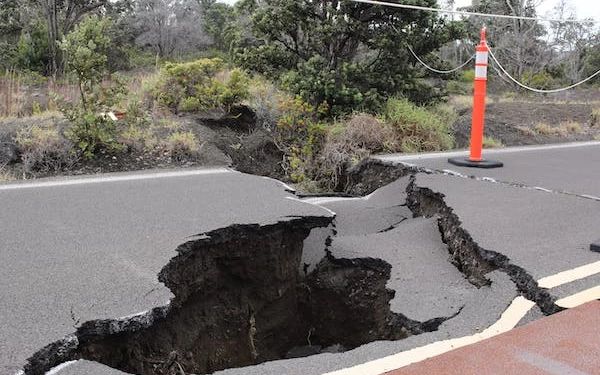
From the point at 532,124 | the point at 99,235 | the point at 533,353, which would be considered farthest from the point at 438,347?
the point at 532,124

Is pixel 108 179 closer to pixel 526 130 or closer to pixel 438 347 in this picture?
pixel 438 347

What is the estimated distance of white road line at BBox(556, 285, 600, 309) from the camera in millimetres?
3525

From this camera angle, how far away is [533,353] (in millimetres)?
2953

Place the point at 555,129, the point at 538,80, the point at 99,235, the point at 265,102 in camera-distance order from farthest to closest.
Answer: the point at 538,80
the point at 555,129
the point at 265,102
the point at 99,235

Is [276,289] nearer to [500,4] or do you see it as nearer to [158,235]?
[158,235]

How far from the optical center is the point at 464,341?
313 centimetres

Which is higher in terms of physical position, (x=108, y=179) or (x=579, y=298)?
(x=108, y=179)

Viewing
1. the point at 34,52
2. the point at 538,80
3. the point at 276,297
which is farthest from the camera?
the point at 538,80

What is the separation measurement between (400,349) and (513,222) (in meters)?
2.63

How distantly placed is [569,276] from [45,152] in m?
6.63

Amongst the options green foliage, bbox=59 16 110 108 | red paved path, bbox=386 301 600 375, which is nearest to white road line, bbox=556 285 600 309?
red paved path, bbox=386 301 600 375

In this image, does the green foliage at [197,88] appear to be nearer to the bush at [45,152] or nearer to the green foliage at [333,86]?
the green foliage at [333,86]

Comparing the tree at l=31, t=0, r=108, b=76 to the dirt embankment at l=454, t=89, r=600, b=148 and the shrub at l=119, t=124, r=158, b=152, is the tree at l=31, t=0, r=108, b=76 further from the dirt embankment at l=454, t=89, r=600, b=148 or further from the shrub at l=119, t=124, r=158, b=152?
the dirt embankment at l=454, t=89, r=600, b=148

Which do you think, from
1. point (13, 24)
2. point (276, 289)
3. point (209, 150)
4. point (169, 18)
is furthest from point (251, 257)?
point (169, 18)
